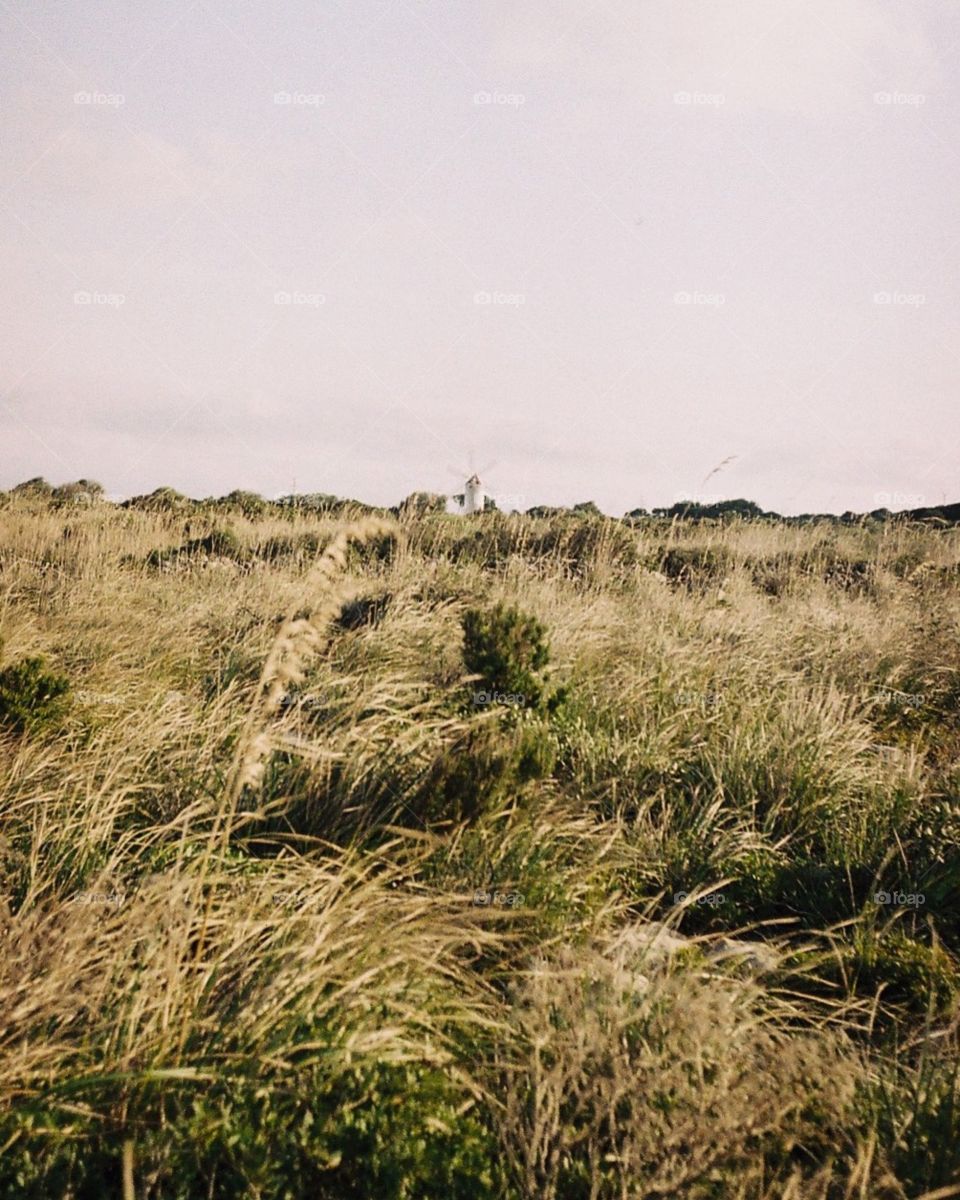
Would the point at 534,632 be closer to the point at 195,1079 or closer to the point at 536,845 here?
the point at 536,845

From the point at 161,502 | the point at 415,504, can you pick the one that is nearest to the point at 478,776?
the point at 415,504

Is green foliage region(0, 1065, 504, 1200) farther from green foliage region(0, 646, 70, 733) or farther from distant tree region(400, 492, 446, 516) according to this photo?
distant tree region(400, 492, 446, 516)

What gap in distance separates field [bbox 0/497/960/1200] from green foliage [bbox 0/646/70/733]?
0.01 meters

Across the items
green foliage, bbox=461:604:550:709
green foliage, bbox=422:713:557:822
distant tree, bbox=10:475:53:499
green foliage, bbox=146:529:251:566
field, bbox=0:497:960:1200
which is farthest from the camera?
distant tree, bbox=10:475:53:499

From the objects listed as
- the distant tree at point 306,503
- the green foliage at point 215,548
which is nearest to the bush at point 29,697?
the green foliage at point 215,548

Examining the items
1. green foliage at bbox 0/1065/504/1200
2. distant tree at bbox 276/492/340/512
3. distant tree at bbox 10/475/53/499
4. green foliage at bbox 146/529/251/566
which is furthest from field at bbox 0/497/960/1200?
distant tree at bbox 10/475/53/499

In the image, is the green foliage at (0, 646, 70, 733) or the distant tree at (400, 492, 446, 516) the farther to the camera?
the distant tree at (400, 492, 446, 516)

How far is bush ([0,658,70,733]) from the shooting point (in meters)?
3.64

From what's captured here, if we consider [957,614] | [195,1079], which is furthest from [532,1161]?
[957,614]

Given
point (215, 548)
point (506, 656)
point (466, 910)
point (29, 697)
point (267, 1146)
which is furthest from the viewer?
point (215, 548)

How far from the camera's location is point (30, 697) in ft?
12.2

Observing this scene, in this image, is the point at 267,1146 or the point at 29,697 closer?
the point at 267,1146

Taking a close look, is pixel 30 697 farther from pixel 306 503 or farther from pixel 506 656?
pixel 306 503

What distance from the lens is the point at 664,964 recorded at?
259 cm
